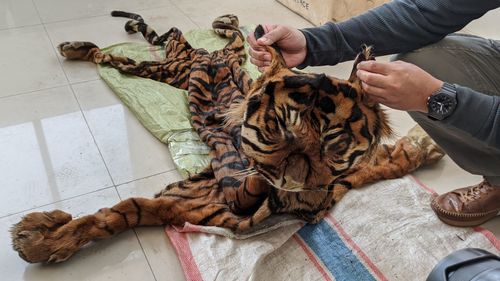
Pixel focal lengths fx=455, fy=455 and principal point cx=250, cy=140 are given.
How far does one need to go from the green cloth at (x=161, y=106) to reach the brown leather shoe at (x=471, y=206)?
776mm

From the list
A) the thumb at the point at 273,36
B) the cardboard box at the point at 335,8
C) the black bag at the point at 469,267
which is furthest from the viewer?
the cardboard box at the point at 335,8

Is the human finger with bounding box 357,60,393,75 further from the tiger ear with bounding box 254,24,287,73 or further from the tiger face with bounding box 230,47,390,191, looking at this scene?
the tiger ear with bounding box 254,24,287,73

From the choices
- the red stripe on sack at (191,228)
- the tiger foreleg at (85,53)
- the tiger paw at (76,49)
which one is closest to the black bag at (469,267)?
the red stripe on sack at (191,228)

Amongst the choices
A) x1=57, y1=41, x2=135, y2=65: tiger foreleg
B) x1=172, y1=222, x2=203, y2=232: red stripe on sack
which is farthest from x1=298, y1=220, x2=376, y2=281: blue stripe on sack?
x1=57, y1=41, x2=135, y2=65: tiger foreleg

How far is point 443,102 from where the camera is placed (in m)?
0.96

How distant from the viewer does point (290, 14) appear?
→ 2.75 metres

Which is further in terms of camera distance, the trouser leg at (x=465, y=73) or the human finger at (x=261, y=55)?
the trouser leg at (x=465, y=73)

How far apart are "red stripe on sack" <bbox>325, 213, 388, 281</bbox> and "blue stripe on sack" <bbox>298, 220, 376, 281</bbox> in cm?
1

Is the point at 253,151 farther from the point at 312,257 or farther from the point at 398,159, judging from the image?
the point at 398,159

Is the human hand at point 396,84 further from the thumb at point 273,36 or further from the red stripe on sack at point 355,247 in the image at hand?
the red stripe on sack at point 355,247

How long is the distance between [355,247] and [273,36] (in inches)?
25.1

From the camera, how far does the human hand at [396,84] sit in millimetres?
909

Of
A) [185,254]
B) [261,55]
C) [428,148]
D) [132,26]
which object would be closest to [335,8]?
[132,26]

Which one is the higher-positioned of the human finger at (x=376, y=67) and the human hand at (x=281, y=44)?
the human finger at (x=376, y=67)
